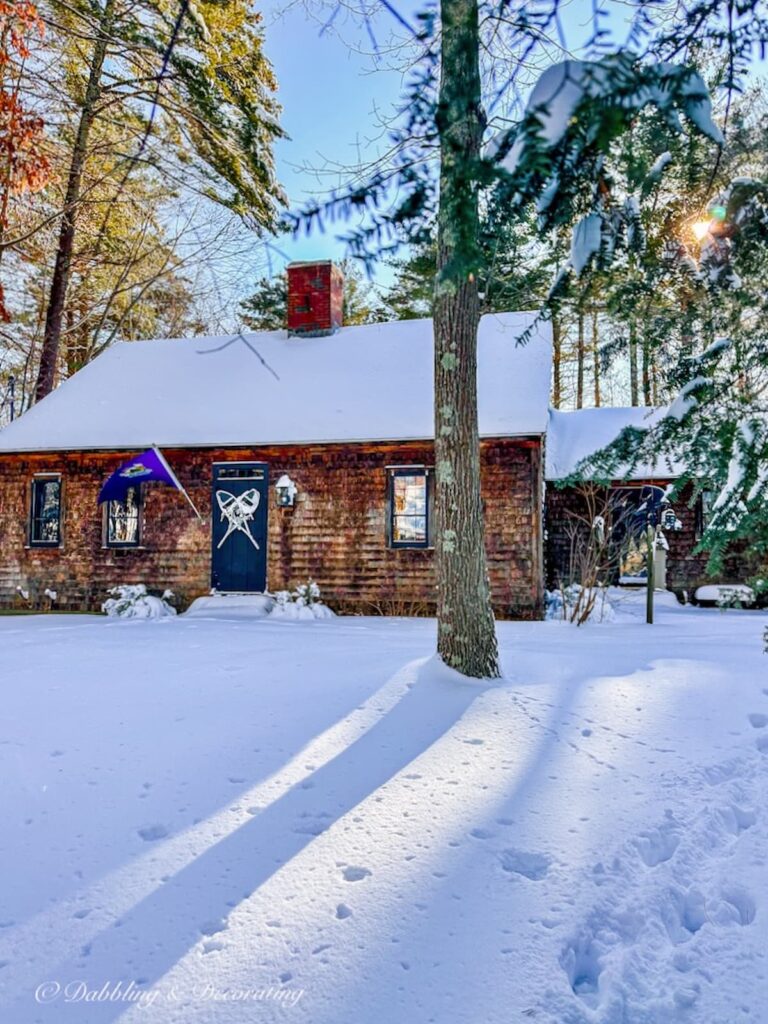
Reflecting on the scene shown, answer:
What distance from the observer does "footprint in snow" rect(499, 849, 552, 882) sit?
231 cm

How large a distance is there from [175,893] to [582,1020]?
1.31 meters

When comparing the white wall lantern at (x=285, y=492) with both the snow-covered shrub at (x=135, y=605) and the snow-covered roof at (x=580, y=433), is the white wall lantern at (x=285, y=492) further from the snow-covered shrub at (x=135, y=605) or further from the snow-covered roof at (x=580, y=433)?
the snow-covered roof at (x=580, y=433)

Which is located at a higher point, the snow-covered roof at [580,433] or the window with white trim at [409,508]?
the snow-covered roof at [580,433]

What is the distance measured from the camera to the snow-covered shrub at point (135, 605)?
10320mm

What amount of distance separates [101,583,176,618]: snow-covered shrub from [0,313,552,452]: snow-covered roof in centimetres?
242

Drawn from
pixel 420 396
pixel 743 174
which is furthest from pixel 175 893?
pixel 420 396

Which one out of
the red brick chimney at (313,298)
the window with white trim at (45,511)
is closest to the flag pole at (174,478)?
the window with white trim at (45,511)

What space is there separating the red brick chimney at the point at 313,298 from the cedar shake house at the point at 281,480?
916mm

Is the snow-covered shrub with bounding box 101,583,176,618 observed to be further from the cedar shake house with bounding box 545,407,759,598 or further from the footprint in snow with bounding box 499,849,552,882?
the footprint in snow with bounding box 499,849,552,882

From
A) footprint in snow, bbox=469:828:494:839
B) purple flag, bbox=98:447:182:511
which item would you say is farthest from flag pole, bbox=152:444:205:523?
footprint in snow, bbox=469:828:494:839

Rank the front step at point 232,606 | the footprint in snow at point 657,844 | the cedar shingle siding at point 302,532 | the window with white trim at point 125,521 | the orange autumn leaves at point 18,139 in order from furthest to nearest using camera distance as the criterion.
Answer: the window with white trim at point 125,521
the front step at point 232,606
the cedar shingle siding at point 302,532
the orange autumn leaves at point 18,139
the footprint in snow at point 657,844

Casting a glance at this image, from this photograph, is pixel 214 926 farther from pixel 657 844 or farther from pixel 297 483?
pixel 297 483

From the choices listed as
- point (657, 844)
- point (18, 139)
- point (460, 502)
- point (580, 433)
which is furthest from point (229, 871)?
point (580, 433)

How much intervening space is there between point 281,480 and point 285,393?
6.60 feet
